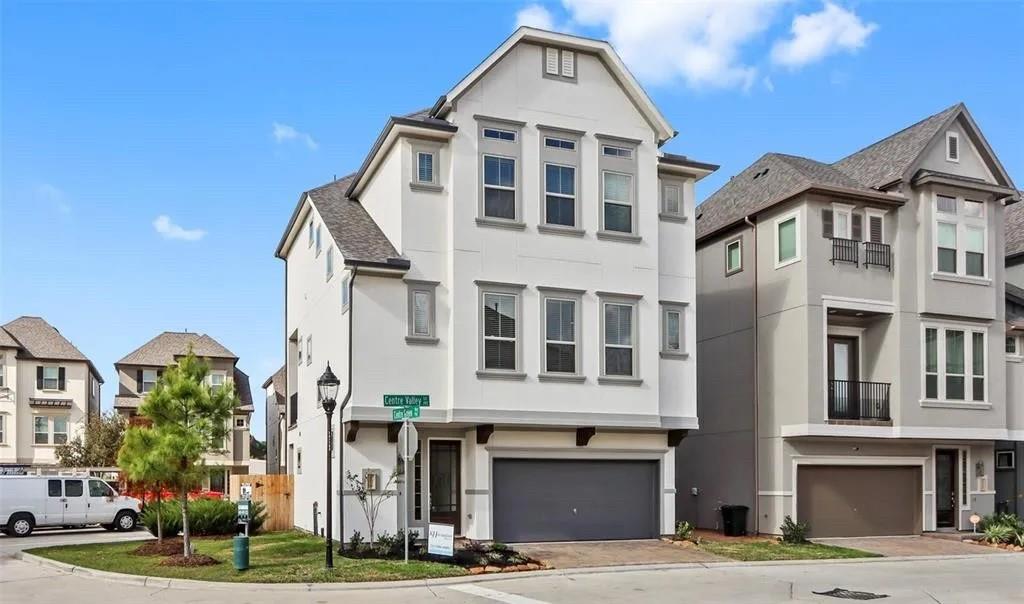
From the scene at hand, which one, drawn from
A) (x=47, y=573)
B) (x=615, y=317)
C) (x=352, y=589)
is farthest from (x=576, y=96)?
(x=47, y=573)

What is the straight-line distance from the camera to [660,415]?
24.8 m

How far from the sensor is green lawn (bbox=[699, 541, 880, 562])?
2238 cm

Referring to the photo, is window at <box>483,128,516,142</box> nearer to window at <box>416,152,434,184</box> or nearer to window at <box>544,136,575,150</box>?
window at <box>544,136,575,150</box>

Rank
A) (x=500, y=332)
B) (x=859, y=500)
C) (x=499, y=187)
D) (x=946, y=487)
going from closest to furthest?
(x=500, y=332)
(x=499, y=187)
(x=859, y=500)
(x=946, y=487)

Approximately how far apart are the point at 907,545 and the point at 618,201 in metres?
11.4

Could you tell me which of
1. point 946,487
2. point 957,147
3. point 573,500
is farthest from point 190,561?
point 957,147

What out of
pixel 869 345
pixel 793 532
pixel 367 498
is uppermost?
pixel 869 345

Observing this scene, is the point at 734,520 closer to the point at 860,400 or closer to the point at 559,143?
the point at 860,400

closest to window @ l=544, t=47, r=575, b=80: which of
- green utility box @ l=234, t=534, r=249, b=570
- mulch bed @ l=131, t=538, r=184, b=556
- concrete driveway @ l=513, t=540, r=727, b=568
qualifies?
concrete driveway @ l=513, t=540, r=727, b=568

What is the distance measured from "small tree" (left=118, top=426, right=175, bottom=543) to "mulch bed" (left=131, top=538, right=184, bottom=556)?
1466 millimetres

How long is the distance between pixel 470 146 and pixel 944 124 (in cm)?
1367

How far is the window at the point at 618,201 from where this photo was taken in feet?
80.8

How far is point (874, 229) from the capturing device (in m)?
27.3

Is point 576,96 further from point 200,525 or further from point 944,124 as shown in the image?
point 200,525
